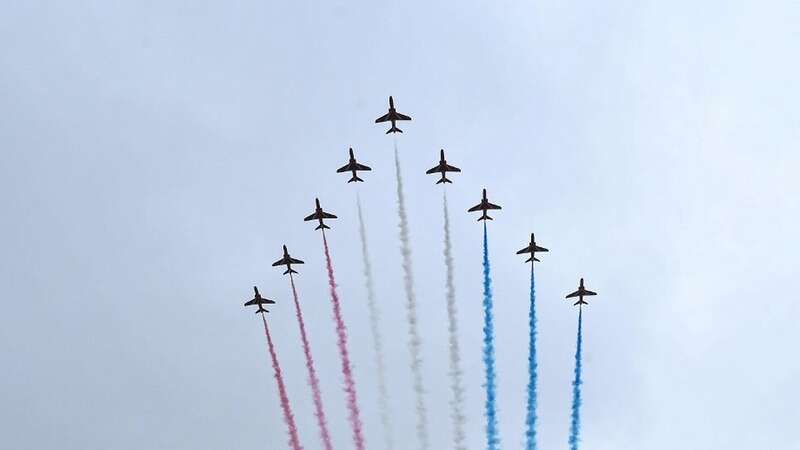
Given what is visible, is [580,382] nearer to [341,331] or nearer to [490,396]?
[490,396]

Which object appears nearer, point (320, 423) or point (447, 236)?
point (320, 423)

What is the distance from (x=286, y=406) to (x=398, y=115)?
4173 centimetres

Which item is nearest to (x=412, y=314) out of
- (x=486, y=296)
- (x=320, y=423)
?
(x=486, y=296)

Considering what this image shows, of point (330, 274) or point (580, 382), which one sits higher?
point (330, 274)

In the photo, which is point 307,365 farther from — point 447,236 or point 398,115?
point 398,115

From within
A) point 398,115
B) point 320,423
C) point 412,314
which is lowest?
point 320,423

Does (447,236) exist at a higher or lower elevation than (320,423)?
higher

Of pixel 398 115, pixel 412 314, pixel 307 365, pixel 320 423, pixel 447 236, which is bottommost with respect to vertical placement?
pixel 320 423

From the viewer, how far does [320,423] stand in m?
118

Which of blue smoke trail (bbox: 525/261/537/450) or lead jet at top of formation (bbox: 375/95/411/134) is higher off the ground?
lead jet at top of formation (bbox: 375/95/411/134)

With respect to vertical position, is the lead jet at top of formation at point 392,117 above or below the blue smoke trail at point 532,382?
above

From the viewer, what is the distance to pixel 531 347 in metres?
125

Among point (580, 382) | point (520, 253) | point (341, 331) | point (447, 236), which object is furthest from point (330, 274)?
point (580, 382)

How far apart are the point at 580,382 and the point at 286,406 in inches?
1570
